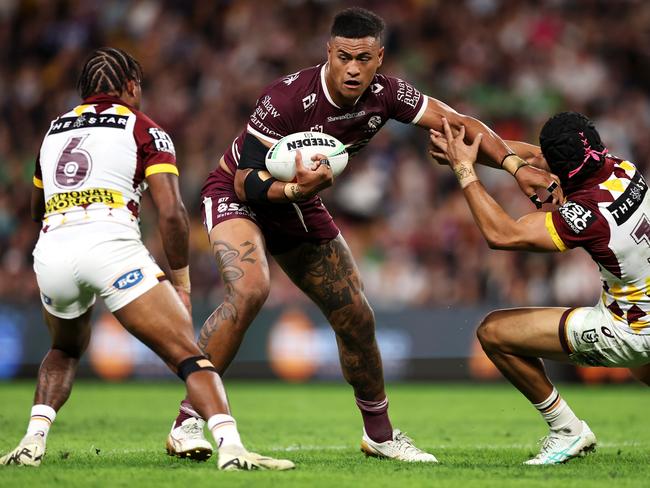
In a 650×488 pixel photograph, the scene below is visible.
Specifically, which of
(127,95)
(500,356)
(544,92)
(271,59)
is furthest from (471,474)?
(271,59)

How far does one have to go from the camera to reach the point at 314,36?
19.5m

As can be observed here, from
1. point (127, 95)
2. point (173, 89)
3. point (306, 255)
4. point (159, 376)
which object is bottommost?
point (159, 376)

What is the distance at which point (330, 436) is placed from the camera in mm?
9109

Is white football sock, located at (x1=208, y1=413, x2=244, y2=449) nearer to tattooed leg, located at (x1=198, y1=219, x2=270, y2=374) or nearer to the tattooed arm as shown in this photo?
the tattooed arm

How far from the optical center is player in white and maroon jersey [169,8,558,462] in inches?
271

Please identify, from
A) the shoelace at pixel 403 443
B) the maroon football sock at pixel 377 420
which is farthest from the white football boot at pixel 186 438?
the shoelace at pixel 403 443

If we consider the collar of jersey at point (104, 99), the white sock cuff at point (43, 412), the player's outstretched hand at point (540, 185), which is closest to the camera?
the collar of jersey at point (104, 99)

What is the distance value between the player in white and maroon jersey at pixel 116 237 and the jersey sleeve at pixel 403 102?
1.85 meters

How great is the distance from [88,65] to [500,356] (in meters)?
3.24

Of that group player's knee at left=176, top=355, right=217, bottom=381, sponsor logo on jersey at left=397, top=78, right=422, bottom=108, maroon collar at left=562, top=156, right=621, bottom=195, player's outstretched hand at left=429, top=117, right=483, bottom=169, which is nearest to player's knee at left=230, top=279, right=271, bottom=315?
player's knee at left=176, top=355, right=217, bottom=381

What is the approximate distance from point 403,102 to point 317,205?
95 cm

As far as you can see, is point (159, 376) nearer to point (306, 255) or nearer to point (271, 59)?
point (271, 59)

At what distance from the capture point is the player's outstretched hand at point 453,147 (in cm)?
699

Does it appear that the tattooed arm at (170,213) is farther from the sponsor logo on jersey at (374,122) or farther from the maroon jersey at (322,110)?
the sponsor logo on jersey at (374,122)
